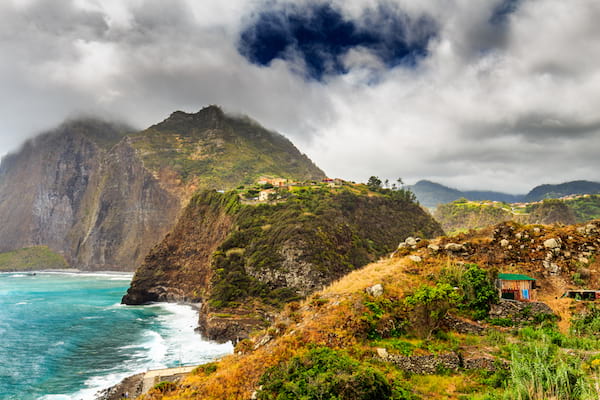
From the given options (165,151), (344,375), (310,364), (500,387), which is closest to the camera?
(344,375)

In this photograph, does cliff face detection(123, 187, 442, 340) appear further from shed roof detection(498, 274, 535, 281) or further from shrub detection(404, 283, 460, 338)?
shed roof detection(498, 274, 535, 281)

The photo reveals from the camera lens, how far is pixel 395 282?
17.4 m

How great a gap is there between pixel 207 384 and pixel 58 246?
21972cm

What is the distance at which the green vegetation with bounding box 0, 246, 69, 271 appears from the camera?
17200 centimetres

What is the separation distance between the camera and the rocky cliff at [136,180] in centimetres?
13925

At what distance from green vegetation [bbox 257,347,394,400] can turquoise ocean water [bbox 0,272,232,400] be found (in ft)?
91.3

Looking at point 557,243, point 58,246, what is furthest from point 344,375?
point 58,246

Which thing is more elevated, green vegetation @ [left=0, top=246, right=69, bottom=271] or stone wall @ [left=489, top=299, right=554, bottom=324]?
stone wall @ [left=489, top=299, right=554, bottom=324]

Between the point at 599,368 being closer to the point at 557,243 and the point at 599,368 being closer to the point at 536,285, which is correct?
the point at 536,285

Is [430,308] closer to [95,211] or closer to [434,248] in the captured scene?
[434,248]

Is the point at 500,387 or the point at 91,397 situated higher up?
the point at 500,387

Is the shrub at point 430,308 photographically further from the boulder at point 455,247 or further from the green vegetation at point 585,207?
the green vegetation at point 585,207

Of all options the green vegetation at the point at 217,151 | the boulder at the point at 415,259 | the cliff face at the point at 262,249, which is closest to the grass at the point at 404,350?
the boulder at the point at 415,259

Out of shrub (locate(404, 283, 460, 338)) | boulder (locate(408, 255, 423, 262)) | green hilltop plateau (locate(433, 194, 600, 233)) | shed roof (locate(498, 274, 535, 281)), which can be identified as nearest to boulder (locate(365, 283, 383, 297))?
shrub (locate(404, 283, 460, 338))
